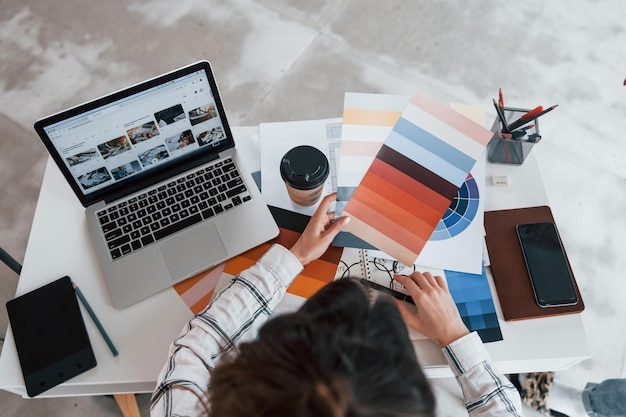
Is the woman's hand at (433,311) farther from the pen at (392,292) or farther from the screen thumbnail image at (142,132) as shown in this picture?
the screen thumbnail image at (142,132)

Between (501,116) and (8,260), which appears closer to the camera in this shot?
(501,116)

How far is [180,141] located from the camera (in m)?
0.87

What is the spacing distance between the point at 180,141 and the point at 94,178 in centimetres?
18

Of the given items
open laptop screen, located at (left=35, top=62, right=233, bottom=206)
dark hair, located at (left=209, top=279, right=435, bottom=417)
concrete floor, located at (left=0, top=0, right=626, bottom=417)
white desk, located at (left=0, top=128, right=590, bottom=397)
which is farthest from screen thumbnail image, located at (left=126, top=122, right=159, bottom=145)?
concrete floor, located at (left=0, top=0, right=626, bottom=417)

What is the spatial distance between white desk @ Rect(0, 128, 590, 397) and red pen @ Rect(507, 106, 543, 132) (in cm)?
12

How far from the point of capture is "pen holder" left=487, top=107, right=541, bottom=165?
918mm

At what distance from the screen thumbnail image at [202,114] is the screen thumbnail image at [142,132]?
7 cm

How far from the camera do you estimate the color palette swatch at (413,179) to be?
88 cm

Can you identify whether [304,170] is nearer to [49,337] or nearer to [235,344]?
[235,344]

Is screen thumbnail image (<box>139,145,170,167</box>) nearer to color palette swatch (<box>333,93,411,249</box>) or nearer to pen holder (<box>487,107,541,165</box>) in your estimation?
color palette swatch (<box>333,93,411,249</box>)

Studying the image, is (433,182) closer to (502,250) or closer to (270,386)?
(502,250)

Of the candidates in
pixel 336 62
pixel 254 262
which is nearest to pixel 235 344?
pixel 254 262

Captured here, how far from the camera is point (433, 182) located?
90cm

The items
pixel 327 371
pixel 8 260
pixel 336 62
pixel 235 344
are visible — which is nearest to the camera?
pixel 327 371
